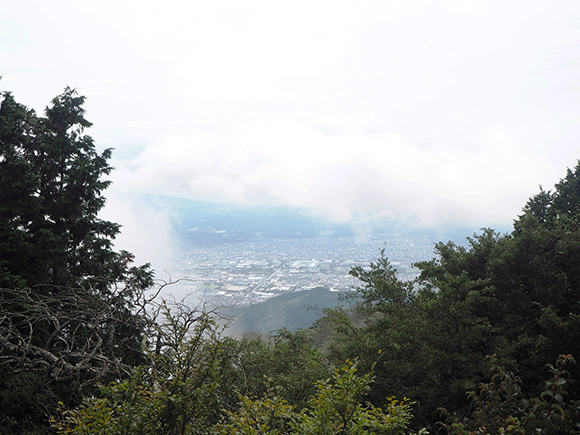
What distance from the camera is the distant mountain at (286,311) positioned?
171 ft

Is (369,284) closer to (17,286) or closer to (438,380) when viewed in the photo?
(438,380)

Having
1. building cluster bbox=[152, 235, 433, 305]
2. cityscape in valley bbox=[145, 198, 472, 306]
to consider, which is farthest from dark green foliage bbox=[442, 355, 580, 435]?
building cluster bbox=[152, 235, 433, 305]

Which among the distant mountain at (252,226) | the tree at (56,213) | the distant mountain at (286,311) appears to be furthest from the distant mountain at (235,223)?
the tree at (56,213)

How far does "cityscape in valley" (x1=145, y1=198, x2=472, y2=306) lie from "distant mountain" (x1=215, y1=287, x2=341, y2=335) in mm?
2103

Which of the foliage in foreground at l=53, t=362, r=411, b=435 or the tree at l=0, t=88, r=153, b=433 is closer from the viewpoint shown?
the foliage in foreground at l=53, t=362, r=411, b=435

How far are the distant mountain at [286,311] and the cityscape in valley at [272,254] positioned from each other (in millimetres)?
2103

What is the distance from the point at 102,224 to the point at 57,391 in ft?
21.6

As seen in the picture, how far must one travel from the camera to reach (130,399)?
11.1ft

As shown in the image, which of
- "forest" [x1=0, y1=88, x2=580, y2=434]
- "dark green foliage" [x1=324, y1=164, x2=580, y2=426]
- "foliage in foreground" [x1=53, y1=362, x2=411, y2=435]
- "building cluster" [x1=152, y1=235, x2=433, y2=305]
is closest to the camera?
"foliage in foreground" [x1=53, y1=362, x2=411, y2=435]

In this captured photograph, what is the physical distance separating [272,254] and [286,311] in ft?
145

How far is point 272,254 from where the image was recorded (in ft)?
326

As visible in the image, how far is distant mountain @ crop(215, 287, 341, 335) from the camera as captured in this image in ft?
171

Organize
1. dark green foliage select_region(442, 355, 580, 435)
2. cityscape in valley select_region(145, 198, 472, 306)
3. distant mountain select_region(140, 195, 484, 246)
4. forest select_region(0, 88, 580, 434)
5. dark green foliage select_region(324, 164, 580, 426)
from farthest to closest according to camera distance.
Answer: distant mountain select_region(140, 195, 484, 246) → cityscape in valley select_region(145, 198, 472, 306) → dark green foliage select_region(324, 164, 580, 426) → forest select_region(0, 88, 580, 434) → dark green foliage select_region(442, 355, 580, 435)

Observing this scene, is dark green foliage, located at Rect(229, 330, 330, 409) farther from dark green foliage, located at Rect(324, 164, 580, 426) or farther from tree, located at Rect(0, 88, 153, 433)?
tree, located at Rect(0, 88, 153, 433)
